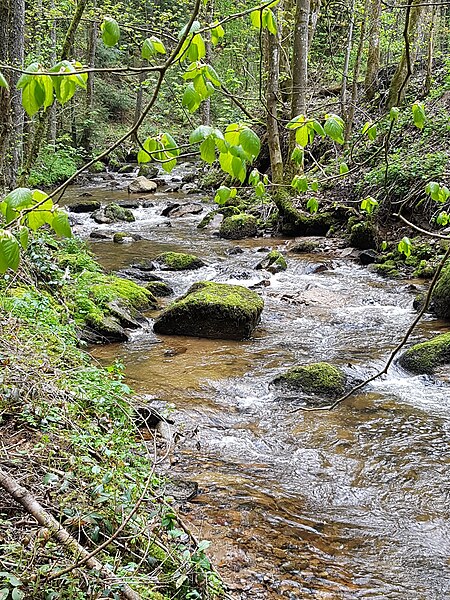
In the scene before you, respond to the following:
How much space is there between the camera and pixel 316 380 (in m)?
6.60

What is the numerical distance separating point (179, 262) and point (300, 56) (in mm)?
6146

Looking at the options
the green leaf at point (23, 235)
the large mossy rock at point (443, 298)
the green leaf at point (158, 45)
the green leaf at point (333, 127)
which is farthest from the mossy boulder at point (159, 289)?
the green leaf at point (23, 235)

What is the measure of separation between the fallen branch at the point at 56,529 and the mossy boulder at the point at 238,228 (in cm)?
1315

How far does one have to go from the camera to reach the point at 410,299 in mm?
10086

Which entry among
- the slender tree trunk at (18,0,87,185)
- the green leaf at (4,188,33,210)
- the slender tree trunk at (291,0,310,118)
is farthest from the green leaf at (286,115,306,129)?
the slender tree trunk at (291,0,310,118)

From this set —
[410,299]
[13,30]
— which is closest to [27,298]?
[13,30]

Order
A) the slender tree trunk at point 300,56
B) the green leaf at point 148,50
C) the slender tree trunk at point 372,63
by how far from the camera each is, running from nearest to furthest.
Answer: the green leaf at point 148,50
the slender tree trunk at point 300,56
the slender tree trunk at point 372,63

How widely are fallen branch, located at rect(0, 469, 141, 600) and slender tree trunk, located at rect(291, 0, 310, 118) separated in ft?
40.2

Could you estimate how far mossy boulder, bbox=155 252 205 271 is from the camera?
12.3m

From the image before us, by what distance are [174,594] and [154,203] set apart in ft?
62.5

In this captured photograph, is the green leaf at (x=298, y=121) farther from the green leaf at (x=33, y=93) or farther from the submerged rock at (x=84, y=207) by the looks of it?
the submerged rock at (x=84, y=207)

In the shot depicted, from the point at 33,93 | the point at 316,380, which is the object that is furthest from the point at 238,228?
the point at 33,93

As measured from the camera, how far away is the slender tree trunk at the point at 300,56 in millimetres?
13492

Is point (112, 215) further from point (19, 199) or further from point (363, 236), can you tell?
point (19, 199)
